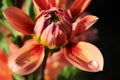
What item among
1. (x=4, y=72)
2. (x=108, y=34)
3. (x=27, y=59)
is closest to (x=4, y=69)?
(x=4, y=72)

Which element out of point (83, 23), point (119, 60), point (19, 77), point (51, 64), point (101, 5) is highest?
point (83, 23)

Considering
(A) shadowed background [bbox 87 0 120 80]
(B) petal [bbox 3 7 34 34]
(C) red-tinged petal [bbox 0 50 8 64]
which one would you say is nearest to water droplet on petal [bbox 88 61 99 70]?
(B) petal [bbox 3 7 34 34]

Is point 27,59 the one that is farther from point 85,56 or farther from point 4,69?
point 4,69

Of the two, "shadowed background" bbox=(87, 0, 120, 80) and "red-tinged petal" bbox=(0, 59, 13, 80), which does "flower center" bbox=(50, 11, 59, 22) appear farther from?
"shadowed background" bbox=(87, 0, 120, 80)

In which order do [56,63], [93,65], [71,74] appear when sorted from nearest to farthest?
[93,65] → [71,74] → [56,63]

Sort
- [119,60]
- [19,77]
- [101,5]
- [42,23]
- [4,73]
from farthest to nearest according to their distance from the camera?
[101,5] → [119,60] → [4,73] → [19,77] → [42,23]

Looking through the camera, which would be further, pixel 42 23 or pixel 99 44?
pixel 99 44

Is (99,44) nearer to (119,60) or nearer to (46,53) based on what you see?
(119,60)

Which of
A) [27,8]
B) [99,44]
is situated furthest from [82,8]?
[99,44]
